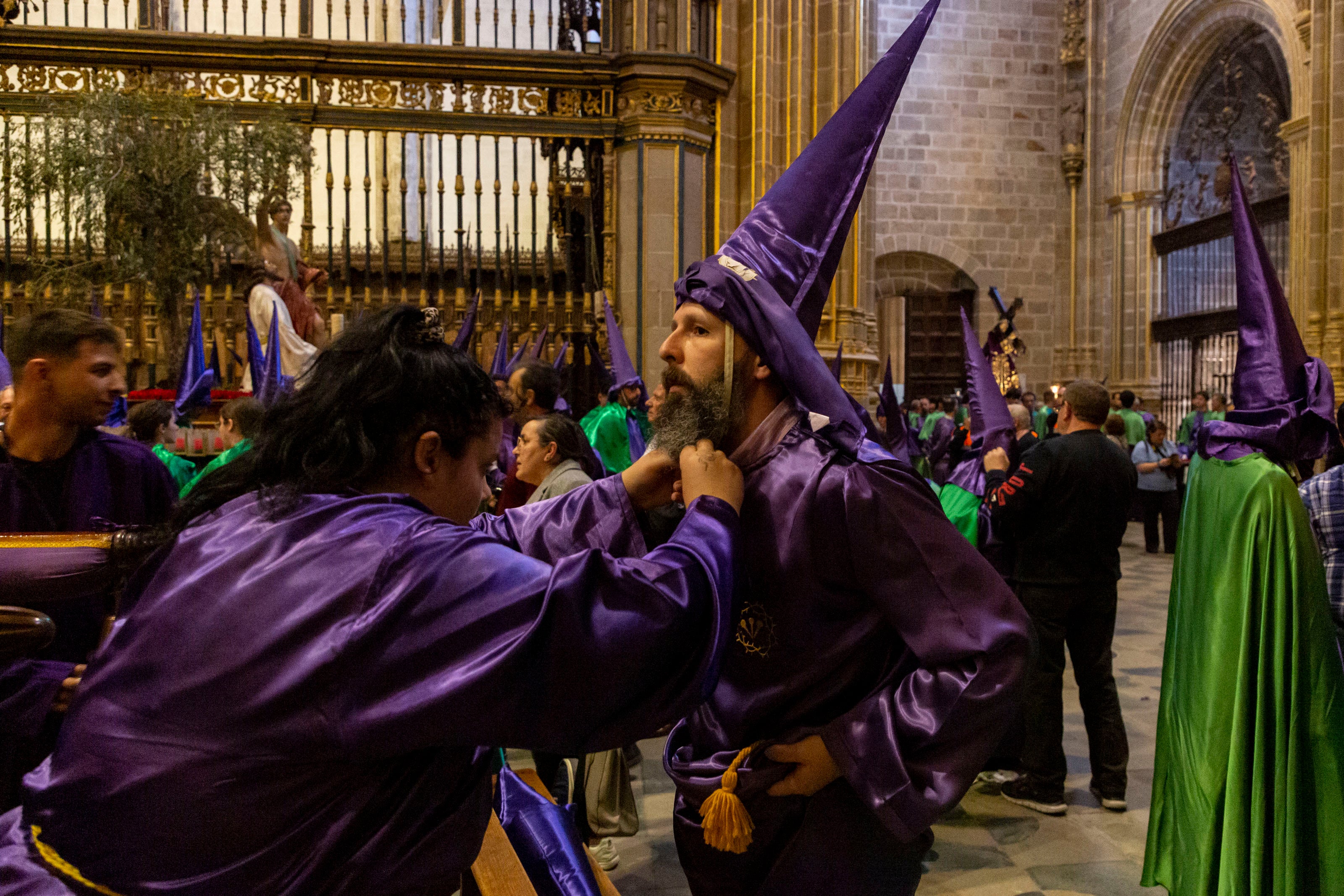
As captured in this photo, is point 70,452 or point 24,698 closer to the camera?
point 24,698

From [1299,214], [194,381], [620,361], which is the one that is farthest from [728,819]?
[1299,214]

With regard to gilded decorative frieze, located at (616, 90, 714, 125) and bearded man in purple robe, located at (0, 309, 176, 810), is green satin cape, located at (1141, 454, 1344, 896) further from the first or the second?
gilded decorative frieze, located at (616, 90, 714, 125)

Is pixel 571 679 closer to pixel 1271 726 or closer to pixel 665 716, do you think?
pixel 665 716

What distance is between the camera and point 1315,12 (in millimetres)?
10352

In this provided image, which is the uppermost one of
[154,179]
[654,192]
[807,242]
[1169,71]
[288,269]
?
[1169,71]

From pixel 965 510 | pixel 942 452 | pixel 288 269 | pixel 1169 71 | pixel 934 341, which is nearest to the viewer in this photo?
pixel 965 510

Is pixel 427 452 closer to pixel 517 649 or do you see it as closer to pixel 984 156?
pixel 517 649

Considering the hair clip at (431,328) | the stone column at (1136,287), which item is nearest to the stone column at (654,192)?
the hair clip at (431,328)

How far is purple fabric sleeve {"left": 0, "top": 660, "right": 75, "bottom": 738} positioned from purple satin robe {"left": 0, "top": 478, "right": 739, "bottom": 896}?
0.72 m

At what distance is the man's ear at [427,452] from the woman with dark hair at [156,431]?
11.5 ft

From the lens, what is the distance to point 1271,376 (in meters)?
2.62

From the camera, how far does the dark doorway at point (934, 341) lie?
16.3 meters

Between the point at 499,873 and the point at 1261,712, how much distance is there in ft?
6.57

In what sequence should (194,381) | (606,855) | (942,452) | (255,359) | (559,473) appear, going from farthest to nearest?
(942,452) < (194,381) < (255,359) < (559,473) < (606,855)
